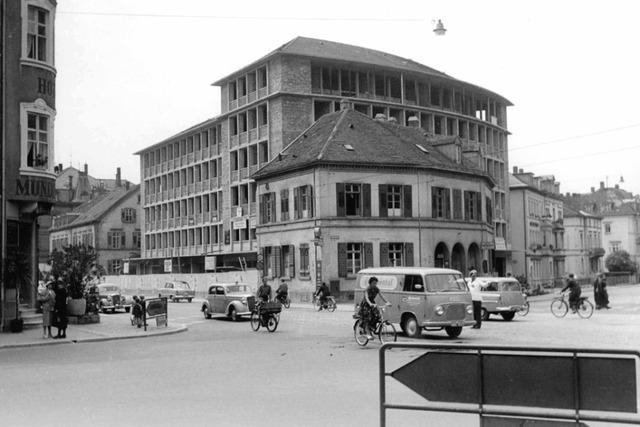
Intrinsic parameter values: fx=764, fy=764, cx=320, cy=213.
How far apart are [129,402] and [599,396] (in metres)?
7.35

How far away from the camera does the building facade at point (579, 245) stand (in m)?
106

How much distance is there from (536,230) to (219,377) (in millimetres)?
80510

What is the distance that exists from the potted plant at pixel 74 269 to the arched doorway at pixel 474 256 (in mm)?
32082

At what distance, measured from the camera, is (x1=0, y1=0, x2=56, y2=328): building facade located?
1038 inches

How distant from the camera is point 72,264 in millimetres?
30141

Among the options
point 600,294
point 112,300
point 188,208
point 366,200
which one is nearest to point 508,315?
point 600,294

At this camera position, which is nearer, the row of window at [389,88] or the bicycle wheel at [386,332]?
the bicycle wheel at [386,332]

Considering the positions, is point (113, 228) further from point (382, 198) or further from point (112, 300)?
point (112, 300)

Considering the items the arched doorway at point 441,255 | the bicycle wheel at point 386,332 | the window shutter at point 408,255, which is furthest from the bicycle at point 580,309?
the arched doorway at point 441,255

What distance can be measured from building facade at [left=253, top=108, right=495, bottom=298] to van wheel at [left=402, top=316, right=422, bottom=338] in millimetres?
25001

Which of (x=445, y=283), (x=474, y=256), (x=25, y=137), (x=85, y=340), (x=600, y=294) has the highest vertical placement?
(x=25, y=137)

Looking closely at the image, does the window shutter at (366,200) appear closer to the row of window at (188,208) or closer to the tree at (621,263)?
the row of window at (188,208)

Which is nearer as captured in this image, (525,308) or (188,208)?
(525,308)

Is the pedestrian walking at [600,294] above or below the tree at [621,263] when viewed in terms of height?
below
